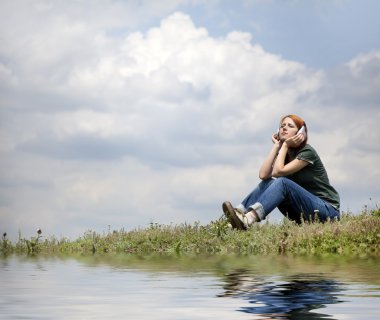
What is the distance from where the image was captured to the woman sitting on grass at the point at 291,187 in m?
13.7

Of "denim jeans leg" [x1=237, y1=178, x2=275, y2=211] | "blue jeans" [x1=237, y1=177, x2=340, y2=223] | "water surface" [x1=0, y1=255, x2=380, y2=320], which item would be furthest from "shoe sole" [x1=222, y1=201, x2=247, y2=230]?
"water surface" [x1=0, y1=255, x2=380, y2=320]

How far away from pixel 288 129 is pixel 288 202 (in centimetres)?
142

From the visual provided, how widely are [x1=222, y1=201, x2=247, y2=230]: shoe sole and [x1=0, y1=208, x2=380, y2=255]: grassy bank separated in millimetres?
150

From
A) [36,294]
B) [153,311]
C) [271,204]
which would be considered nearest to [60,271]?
[36,294]

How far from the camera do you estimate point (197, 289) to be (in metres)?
6.65

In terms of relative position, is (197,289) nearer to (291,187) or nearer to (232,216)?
(232,216)

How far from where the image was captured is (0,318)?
16.1 ft

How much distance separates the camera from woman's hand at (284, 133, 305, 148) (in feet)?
46.2

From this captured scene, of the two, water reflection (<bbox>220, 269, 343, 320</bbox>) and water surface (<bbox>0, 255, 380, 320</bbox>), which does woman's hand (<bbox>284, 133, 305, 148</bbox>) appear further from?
water reflection (<bbox>220, 269, 343, 320</bbox>)

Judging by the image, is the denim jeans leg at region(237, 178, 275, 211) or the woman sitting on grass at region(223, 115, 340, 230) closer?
the woman sitting on grass at region(223, 115, 340, 230)

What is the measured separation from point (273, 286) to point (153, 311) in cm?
187

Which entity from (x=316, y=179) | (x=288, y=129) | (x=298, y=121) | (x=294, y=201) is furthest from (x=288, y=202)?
(x=298, y=121)

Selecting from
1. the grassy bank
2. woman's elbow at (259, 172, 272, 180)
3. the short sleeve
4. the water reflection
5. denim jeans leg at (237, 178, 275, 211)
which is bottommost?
the water reflection

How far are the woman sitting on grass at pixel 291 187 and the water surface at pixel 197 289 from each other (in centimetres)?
300
